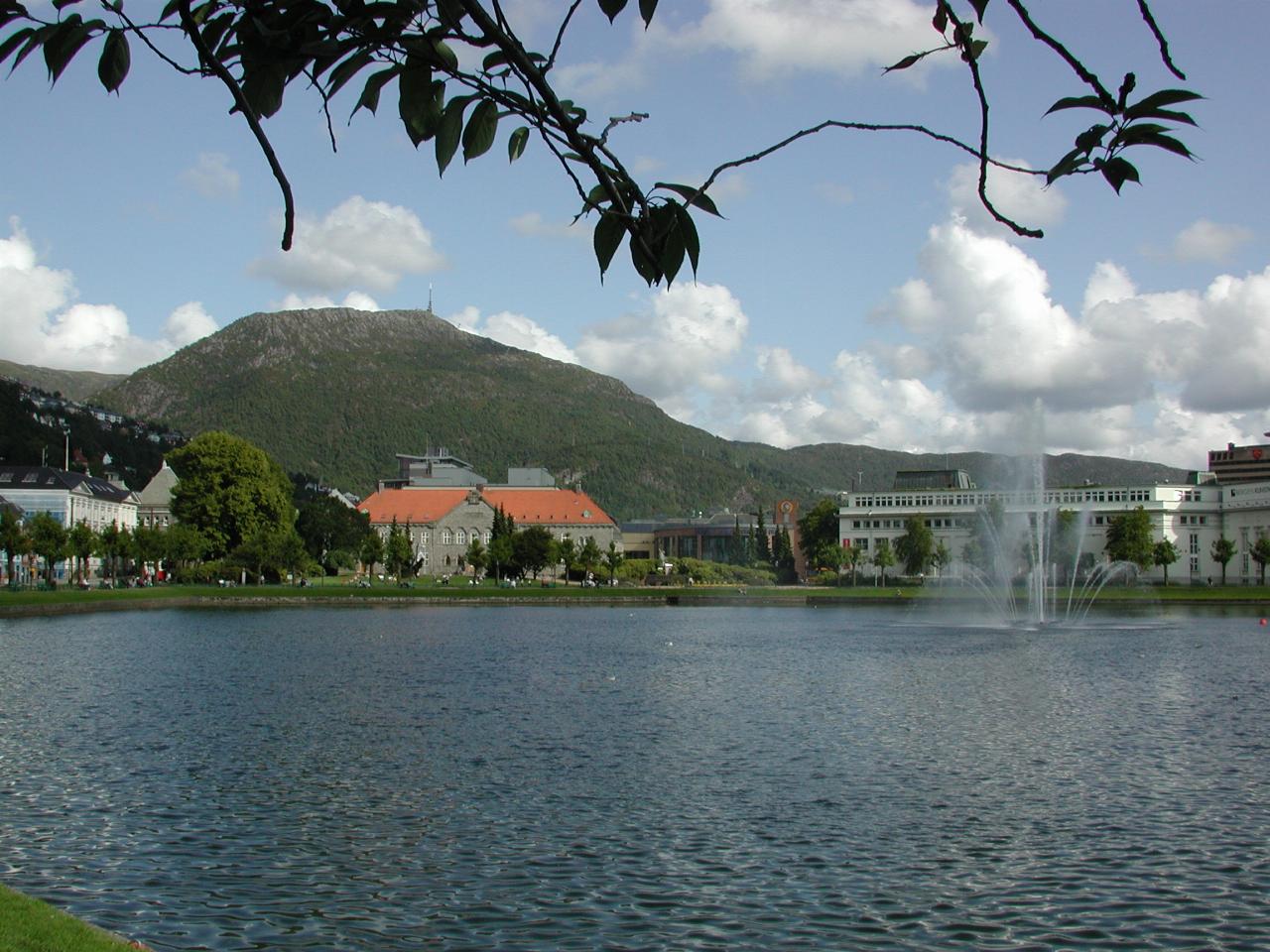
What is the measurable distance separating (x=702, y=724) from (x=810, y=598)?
268ft

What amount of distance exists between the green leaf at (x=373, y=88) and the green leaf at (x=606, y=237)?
50 centimetres

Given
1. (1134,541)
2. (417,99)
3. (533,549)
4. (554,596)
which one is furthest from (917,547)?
(417,99)

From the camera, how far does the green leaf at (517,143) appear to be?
9.11 feet

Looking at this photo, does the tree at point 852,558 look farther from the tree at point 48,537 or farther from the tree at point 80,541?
the tree at point 48,537

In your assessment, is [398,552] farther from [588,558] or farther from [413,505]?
[413,505]

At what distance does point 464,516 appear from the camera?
165m

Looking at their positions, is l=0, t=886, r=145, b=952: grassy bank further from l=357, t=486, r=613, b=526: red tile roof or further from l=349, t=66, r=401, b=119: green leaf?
l=357, t=486, r=613, b=526: red tile roof

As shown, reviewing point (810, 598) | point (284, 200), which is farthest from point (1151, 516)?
point (284, 200)

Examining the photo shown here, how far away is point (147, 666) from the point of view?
43906mm

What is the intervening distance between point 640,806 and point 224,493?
89738 mm

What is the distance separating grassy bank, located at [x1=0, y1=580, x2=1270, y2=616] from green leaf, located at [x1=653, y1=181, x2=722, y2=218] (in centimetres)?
8400

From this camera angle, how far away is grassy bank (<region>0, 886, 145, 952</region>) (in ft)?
37.0

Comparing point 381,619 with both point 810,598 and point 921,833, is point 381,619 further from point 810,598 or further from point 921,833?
→ point 921,833

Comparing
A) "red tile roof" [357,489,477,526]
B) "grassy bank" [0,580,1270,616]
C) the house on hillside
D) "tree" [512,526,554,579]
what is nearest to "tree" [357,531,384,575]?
"tree" [512,526,554,579]
